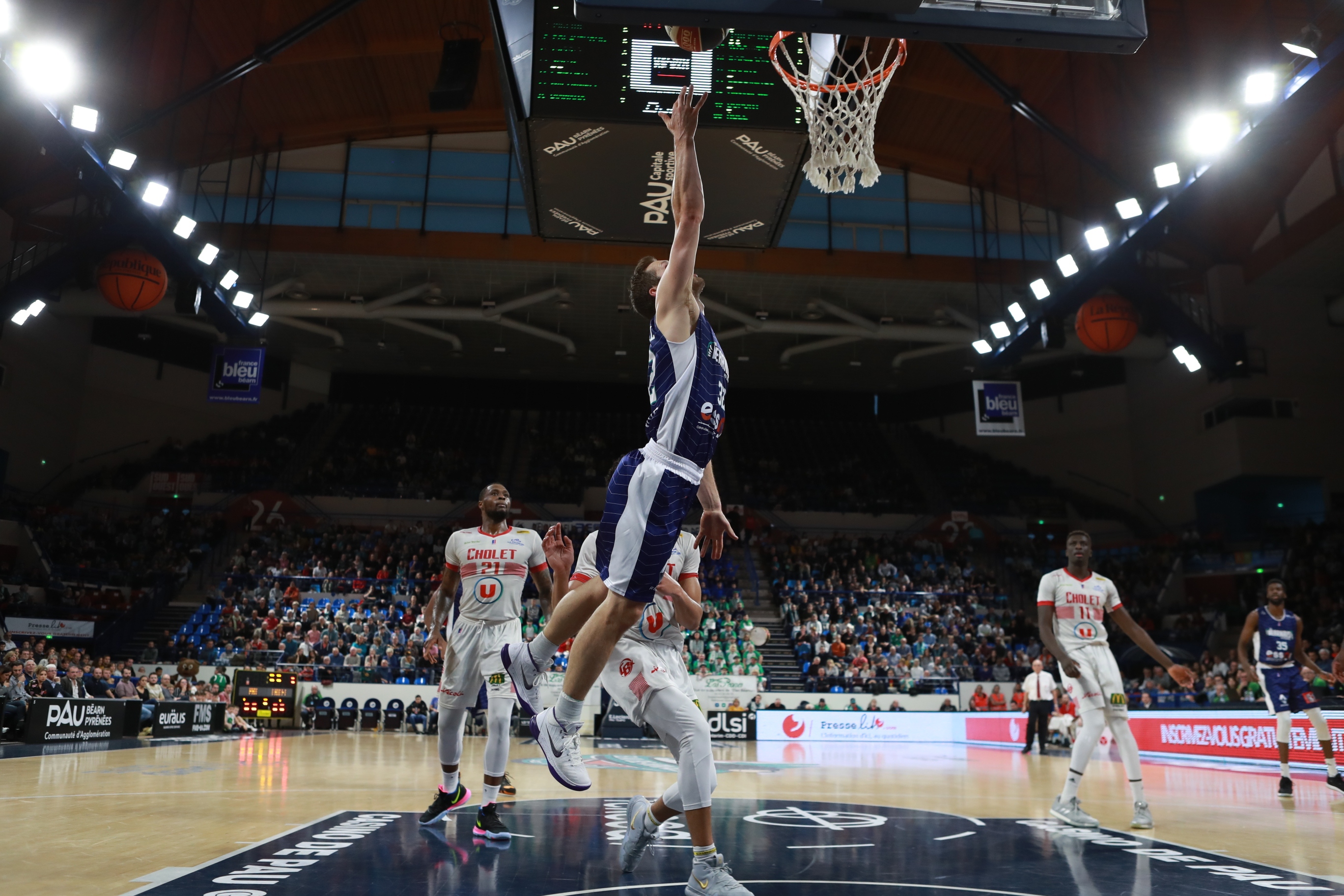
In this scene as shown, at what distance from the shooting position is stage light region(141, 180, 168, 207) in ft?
62.7

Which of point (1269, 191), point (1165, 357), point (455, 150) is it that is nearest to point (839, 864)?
point (455, 150)

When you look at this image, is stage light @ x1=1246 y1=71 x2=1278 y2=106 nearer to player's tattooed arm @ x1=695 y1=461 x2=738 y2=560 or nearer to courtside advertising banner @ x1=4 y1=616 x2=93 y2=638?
player's tattooed arm @ x1=695 y1=461 x2=738 y2=560

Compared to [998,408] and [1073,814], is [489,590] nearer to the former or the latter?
[1073,814]

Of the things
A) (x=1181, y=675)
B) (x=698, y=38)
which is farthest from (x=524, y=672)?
(x=1181, y=675)

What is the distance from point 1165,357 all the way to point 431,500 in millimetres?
25268

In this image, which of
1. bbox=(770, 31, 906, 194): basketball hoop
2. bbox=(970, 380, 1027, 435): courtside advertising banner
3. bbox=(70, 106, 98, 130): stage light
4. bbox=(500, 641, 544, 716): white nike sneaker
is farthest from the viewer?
bbox=(970, 380, 1027, 435): courtside advertising banner

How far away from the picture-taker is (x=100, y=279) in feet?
64.0

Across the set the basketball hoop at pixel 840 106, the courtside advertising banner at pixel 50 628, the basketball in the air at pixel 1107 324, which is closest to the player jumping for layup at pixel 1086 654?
the basketball hoop at pixel 840 106

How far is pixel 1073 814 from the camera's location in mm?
7074

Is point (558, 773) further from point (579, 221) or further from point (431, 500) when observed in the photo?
point (431, 500)

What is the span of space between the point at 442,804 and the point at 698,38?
556 centimetres

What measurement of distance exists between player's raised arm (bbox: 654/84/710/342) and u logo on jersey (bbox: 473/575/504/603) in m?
3.12

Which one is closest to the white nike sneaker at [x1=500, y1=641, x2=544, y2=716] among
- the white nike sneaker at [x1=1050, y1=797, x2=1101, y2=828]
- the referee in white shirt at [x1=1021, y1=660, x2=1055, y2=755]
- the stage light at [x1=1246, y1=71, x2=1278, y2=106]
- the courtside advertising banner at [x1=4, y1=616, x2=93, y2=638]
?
the white nike sneaker at [x1=1050, y1=797, x2=1101, y2=828]

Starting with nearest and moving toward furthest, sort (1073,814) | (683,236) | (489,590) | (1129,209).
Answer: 1. (683,236)
2. (489,590)
3. (1073,814)
4. (1129,209)
